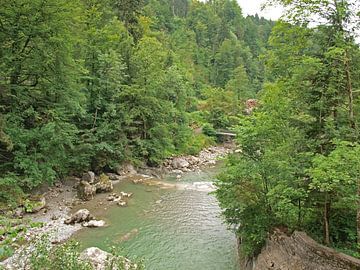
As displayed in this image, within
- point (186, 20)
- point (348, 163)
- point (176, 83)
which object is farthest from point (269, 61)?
point (186, 20)

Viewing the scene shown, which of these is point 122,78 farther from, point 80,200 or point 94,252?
point 94,252

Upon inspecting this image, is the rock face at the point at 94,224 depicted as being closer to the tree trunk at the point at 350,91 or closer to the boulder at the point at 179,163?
the tree trunk at the point at 350,91

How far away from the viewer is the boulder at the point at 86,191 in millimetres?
18500

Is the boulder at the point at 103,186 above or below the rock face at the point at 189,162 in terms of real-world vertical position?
above

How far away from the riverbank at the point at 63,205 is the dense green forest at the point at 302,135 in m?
2.14

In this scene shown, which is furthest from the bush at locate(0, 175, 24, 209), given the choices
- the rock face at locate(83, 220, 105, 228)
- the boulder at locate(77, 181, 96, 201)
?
the boulder at locate(77, 181, 96, 201)

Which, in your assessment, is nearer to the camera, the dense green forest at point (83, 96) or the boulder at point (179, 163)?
the dense green forest at point (83, 96)

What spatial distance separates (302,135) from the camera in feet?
29.5

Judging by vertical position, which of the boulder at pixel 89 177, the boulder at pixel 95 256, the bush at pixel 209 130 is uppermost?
the bush at pixel 209 130

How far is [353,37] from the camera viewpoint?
8461mm

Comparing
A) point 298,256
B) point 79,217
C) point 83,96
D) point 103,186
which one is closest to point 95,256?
point 79,217

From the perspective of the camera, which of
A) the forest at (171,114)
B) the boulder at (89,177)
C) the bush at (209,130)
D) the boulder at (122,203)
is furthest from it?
the bush at (209,130)

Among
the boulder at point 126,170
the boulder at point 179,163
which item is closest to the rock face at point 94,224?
the boulder at point 126,170

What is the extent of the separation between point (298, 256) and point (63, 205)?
13192 millimetres
